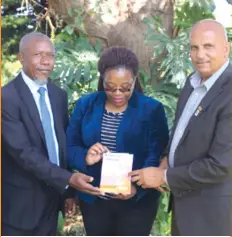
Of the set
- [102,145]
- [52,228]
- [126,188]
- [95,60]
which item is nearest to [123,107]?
[102,145]

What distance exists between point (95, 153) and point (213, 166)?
62cm

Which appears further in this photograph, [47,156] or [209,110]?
[47,156]

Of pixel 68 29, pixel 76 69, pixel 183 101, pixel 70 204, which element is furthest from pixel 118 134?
pixel 68 29

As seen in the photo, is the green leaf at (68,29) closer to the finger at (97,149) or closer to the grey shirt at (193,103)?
the finger at (97,149)

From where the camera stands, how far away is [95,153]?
2.32 metres

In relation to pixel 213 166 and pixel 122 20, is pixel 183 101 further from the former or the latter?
pixel 122 20

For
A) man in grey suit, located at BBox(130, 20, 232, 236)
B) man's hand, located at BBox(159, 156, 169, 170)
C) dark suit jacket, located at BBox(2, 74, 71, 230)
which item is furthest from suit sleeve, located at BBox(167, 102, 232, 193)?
dark suit jacket, located at BBox(2, 74, 71, 230)

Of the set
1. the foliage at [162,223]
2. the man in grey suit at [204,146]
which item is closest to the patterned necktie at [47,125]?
the man in grey suit at [204,146]

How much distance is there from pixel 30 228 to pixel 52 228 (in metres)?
0.18

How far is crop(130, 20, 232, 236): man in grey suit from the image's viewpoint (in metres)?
1.96

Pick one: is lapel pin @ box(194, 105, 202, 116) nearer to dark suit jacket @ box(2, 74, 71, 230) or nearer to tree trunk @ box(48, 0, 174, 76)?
dark suit jacket @ box(2, 74, 71, 230)

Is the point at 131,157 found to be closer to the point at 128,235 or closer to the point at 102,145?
the point at 102,145

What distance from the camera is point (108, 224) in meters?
2.51

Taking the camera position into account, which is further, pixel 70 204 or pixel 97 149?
→ pixel 70 204
